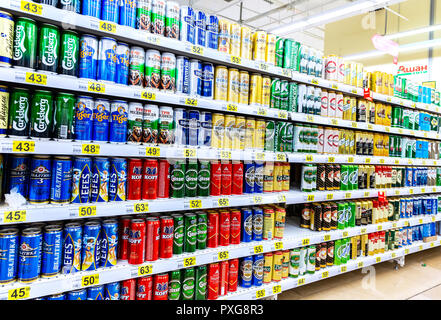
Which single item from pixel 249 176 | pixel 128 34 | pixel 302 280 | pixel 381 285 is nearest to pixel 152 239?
pixel 249 176

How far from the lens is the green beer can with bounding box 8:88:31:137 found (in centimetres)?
131

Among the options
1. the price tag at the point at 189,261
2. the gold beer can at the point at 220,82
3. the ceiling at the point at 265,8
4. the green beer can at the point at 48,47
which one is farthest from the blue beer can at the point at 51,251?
the ceiling at the point at 265,8

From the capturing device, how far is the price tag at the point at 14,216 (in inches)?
49.5

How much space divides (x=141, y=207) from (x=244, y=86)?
1.07 metres

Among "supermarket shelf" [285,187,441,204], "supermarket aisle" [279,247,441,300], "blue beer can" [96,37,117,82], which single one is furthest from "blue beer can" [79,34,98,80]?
"supermarket aisle" [279,247,441,300]

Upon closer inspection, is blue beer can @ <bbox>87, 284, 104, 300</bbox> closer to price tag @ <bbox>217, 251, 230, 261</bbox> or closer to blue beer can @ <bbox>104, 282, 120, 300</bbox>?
blue beer can @ <bbox>104, 282, 120, 300</bbox>

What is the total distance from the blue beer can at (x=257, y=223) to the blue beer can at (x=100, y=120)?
3.65 ft

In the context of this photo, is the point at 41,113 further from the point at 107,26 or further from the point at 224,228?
the point at 224,228

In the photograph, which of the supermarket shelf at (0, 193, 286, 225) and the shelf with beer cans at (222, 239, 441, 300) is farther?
the shelf with beer cans at (222, 239, 441, 300)

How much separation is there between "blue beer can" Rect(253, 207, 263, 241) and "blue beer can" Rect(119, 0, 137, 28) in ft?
4.66

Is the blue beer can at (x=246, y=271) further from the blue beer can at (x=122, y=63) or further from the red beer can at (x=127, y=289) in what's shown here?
the blue beer can at (x=122, y=63)

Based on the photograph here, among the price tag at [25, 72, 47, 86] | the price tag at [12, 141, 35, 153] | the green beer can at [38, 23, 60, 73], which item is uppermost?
the green beer can at [38, 23, 60, 73]

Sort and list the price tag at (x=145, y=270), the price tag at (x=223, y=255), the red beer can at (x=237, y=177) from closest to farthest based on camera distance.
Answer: the price tag at (x=145, y=270)
the price tag at (x=223, y=255)
the red beer can at (x=237, y=177)

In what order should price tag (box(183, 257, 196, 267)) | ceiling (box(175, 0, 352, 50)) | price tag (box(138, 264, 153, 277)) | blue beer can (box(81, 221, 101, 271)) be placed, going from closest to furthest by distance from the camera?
blue beer can (box(81, 221, 101, 271))
price tag (box(138, 264, 153, 277))
price tag (box(183, 257, 196, 267))
ceiling (box(175, 0, 352, 50))
